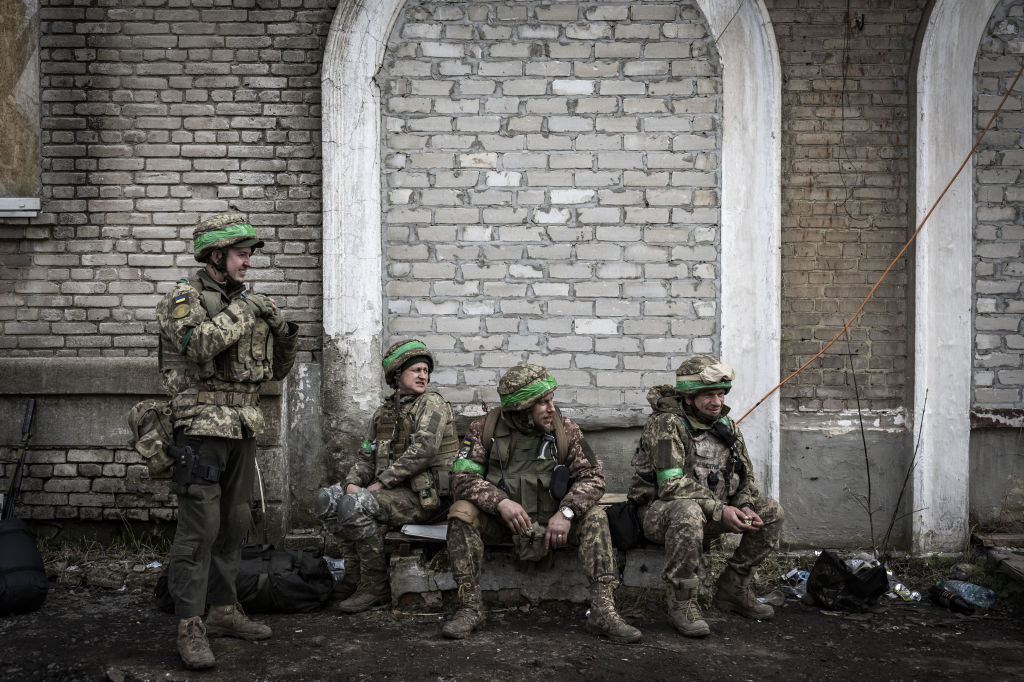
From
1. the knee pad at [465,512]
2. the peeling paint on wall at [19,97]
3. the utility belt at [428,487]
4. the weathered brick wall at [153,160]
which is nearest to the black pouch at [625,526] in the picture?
the knee pad at [465,512]

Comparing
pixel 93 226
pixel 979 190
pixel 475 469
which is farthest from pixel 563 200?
pixel 93 226

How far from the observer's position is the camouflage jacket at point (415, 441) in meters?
4.81

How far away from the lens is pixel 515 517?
4.45m

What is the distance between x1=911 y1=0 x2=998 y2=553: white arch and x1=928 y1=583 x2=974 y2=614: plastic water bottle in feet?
1.98

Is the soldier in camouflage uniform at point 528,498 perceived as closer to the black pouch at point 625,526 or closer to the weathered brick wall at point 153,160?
the black pouch at point 625,526

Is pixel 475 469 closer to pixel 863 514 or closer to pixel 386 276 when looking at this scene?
pixel 386 276

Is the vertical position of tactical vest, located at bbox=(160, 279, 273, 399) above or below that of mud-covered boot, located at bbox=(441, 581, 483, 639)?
above

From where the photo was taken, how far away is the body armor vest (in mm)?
4695

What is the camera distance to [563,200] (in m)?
5.68

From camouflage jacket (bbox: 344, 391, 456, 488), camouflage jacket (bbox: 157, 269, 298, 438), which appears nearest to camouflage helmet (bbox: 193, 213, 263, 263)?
camouflage jacket (bbox: 157, 269, 298, 438)

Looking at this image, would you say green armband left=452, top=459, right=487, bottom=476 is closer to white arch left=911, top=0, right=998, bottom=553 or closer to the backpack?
the backpack

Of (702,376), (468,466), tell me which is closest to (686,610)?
(702,376)

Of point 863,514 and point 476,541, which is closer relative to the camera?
point 476,541

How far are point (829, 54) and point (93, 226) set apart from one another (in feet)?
16.5
